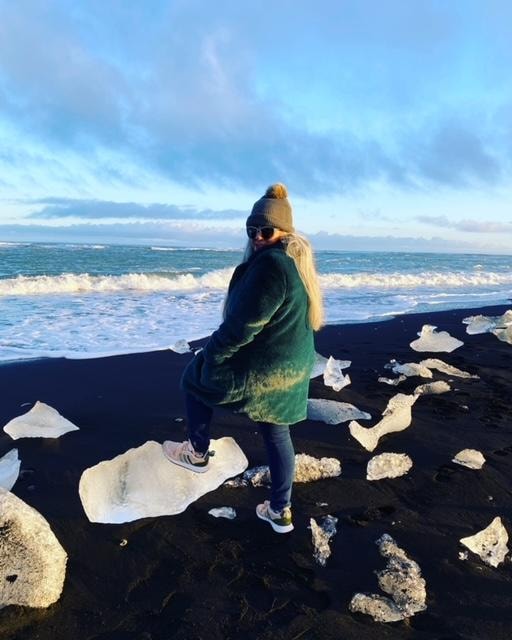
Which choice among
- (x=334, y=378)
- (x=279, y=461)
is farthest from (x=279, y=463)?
(x=334, y=378)

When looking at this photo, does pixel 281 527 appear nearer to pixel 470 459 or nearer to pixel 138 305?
pixel 470 459

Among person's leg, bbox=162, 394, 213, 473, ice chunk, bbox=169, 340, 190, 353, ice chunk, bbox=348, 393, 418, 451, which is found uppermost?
person's leg, bbox=162, 394, 213, 473

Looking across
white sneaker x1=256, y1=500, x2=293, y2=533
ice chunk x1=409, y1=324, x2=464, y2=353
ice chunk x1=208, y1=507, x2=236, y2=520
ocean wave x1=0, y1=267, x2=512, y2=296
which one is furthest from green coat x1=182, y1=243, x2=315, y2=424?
ocean wave x1=0, y1=267, x2=512, y2=296

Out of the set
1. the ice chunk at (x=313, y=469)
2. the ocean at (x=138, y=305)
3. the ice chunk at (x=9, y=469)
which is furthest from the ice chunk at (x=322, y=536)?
the ocean at (x=138, y=305)

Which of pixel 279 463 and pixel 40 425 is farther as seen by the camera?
pixel 40 425

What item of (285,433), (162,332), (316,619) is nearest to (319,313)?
(285,433)

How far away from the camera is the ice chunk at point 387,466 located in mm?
3142

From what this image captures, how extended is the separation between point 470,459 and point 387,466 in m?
0.57

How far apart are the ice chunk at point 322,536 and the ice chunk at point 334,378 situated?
7.56 ft

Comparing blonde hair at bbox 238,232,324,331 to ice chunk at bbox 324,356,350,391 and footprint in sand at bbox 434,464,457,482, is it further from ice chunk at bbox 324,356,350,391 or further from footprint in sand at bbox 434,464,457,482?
ice chunk at bbox 324,356,350,391

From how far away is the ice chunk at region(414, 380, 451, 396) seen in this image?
4.72m

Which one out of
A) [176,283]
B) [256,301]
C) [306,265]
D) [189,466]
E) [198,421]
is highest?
[306,265]

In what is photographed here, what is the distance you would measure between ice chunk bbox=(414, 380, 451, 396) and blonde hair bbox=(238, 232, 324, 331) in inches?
99.0

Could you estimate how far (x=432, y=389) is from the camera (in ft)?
15.6
